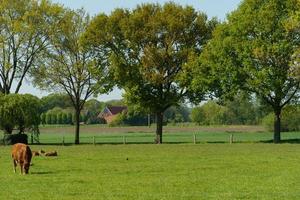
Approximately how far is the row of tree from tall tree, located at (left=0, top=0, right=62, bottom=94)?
109mm

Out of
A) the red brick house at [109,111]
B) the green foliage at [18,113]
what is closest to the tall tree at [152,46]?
the green foliage at [18,113]

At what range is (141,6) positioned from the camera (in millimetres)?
67812

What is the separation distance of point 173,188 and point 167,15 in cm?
4820

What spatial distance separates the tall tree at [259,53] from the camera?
58.5 m

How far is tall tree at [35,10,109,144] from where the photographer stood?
69312mm

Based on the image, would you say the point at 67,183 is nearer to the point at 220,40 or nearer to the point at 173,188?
the point at 173,188

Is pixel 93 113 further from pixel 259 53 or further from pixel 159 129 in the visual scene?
pixel 259 53

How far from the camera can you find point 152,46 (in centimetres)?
6550

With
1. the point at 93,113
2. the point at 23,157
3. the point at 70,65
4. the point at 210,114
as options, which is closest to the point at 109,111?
the point at 93,113

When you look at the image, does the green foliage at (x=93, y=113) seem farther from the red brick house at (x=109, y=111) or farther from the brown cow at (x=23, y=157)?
the brown cow at (x=23, y=157)

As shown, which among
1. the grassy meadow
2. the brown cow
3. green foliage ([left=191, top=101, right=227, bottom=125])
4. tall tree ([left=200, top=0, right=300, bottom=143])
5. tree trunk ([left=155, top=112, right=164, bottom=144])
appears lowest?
the grassy meadow

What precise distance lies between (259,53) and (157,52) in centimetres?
1182

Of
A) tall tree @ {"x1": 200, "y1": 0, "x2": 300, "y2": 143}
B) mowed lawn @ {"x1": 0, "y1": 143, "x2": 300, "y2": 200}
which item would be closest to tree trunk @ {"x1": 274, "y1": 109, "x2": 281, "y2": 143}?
tall tree @ {"x1": 200, "y1": 0, "x2": 300, "y2": 143}

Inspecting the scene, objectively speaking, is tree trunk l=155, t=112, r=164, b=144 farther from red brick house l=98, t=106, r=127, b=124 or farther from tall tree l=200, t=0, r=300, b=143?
red brick house l=98, t=106, r=127, b=124
